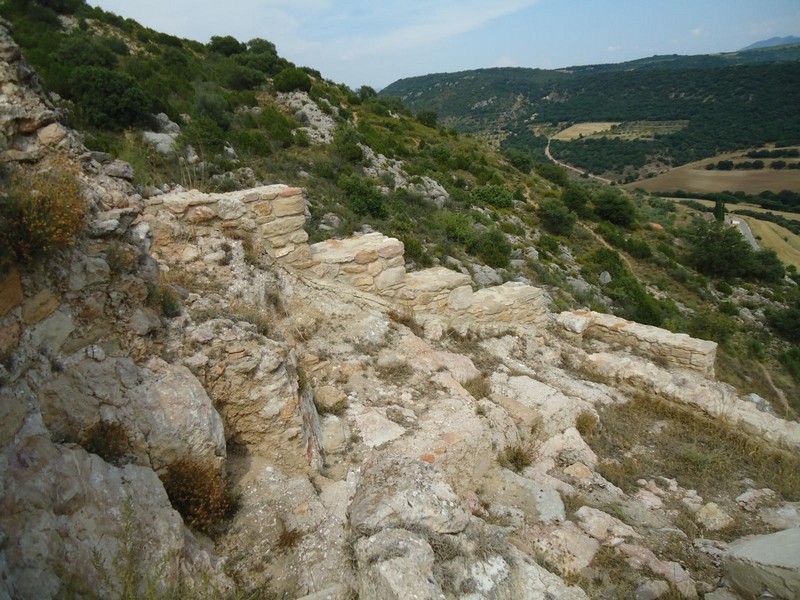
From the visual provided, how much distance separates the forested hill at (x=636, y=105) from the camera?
76750 mm

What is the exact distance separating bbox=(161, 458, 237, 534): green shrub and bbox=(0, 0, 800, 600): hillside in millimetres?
16

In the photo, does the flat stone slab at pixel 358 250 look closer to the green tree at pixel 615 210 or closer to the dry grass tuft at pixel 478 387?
the dry grass tuft at pixel 478 387

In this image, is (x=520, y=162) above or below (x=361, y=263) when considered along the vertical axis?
above

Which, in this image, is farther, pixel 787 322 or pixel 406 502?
pixel 787 322

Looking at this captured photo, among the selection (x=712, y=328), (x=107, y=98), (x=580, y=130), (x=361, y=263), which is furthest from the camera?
(x=580, y=130)

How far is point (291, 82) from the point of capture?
83.0 ft

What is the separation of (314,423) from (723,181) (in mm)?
77337

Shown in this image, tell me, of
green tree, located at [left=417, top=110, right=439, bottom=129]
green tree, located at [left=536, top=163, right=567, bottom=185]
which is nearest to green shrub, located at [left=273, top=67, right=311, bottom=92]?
green tree, located at [left=417, top=110, right=439, bottom=129]

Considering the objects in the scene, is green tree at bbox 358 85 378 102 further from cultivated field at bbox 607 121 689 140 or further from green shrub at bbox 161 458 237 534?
cultivated field at bbox 607 121 689 140

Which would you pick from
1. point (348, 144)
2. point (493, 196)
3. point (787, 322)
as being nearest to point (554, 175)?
point (493, 196)

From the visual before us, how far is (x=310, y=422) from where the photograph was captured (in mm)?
4156

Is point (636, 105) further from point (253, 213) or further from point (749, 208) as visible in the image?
Result: point (253, 213)

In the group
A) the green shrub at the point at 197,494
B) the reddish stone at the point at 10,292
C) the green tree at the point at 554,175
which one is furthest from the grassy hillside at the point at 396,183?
the green tree at the point at 554,175

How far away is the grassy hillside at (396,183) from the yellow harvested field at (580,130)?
208 feet
